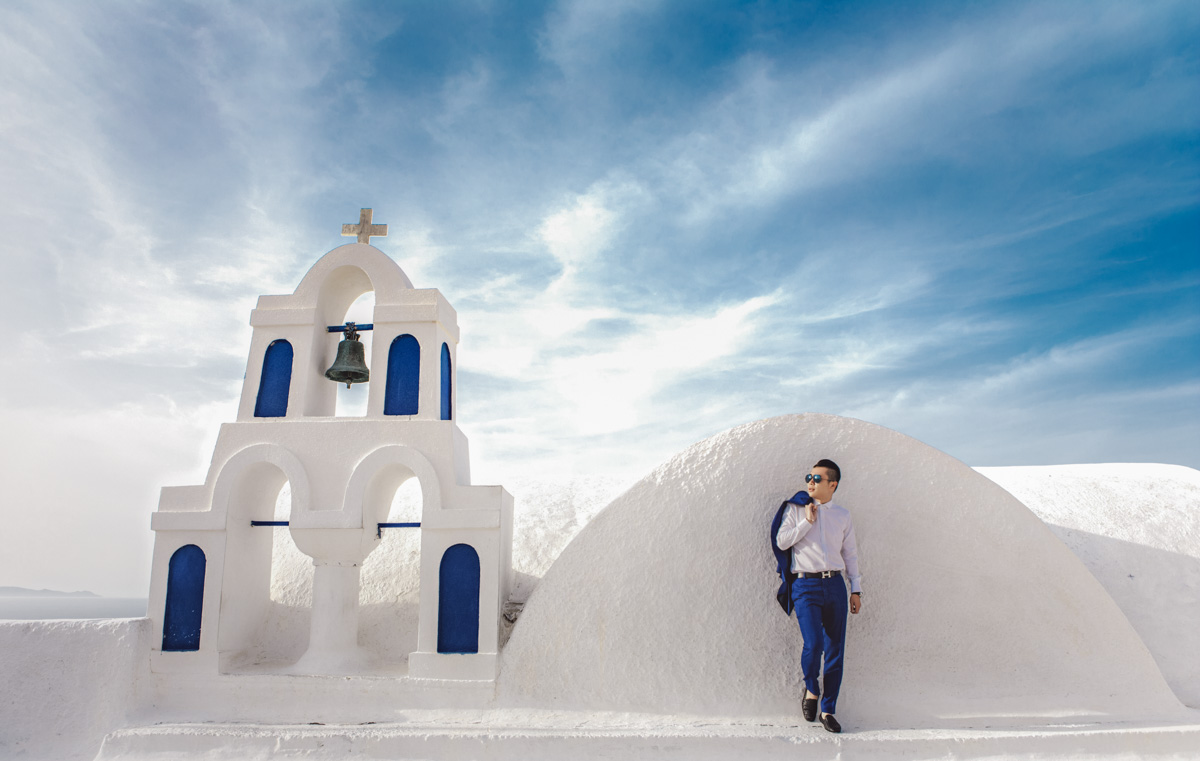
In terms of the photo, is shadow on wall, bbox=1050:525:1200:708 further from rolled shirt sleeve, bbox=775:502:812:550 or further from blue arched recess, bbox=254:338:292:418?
blue arched recess, bbox=254:338:292:418

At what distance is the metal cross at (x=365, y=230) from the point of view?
23.7 feet

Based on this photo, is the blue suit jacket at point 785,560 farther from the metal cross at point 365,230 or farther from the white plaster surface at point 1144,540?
the metal cross at point 365,230

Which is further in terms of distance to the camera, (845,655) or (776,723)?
(845,655)

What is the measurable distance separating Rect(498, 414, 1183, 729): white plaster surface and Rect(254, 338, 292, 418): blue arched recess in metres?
2.92

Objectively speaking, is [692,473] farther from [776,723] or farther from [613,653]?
[776,723]

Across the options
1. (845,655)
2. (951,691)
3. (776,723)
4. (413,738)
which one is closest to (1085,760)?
(951,691)

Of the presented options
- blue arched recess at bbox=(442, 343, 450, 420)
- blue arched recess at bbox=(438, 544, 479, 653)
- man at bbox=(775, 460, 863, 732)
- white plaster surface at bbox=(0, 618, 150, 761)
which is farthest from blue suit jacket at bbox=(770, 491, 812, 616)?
white plaster surface at bbox=(0, 618, 150, 761)

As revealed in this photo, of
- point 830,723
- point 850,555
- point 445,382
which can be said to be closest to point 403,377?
point 445,382

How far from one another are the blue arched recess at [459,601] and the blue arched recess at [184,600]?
81.1 inches

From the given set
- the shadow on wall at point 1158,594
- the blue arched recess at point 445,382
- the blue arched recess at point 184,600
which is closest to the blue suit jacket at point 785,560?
the blue arched recess at point 445,382

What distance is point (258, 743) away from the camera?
204 inches

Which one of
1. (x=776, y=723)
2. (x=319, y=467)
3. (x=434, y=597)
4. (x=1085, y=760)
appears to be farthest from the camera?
(x=319, y=467)

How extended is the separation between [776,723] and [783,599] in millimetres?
826

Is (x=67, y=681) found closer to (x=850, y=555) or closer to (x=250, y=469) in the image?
(x=250, y=469)
